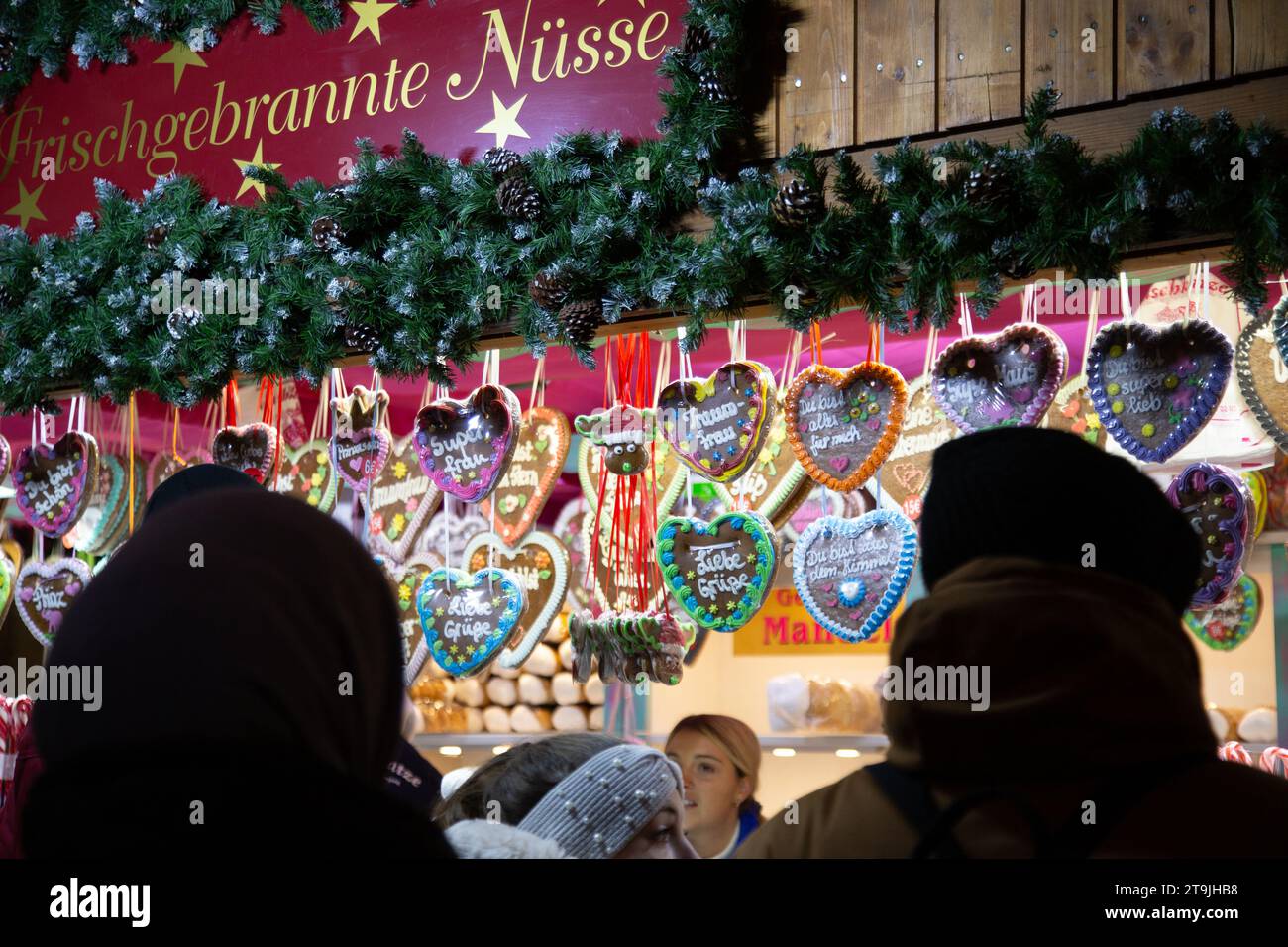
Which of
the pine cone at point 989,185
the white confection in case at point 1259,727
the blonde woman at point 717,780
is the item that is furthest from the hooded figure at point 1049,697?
the white confection in case at point 1259,727

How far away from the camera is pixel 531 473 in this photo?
2.88m

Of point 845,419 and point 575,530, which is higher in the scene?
point 845,419

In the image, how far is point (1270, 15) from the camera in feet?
6.75


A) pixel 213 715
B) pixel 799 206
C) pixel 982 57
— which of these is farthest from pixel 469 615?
pixel 213 715

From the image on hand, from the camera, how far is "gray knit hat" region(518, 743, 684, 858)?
1.84 meters

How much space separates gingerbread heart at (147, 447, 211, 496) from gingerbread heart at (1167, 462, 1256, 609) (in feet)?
7.27

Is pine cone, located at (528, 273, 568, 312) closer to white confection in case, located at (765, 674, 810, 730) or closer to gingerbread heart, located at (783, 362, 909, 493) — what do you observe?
gingerbread heart, located at (783, 362, 909, 493)

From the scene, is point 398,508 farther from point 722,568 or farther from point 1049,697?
point 1049,697

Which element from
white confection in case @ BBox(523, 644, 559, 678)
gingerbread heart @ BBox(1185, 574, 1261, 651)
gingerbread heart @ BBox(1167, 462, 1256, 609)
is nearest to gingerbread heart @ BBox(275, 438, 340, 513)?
white confection in case @ BBox(523, 644, 559, 678)

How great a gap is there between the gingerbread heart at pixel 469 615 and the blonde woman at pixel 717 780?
990mm

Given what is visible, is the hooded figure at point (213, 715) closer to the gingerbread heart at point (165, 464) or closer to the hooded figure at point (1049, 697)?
the hooded figure at point (1049, 697)

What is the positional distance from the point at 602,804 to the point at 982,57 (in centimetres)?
138

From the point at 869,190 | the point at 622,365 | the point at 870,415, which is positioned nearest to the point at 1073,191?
the point at 869,190

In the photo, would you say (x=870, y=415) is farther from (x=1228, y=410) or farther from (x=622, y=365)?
(x=1228, y=410)
